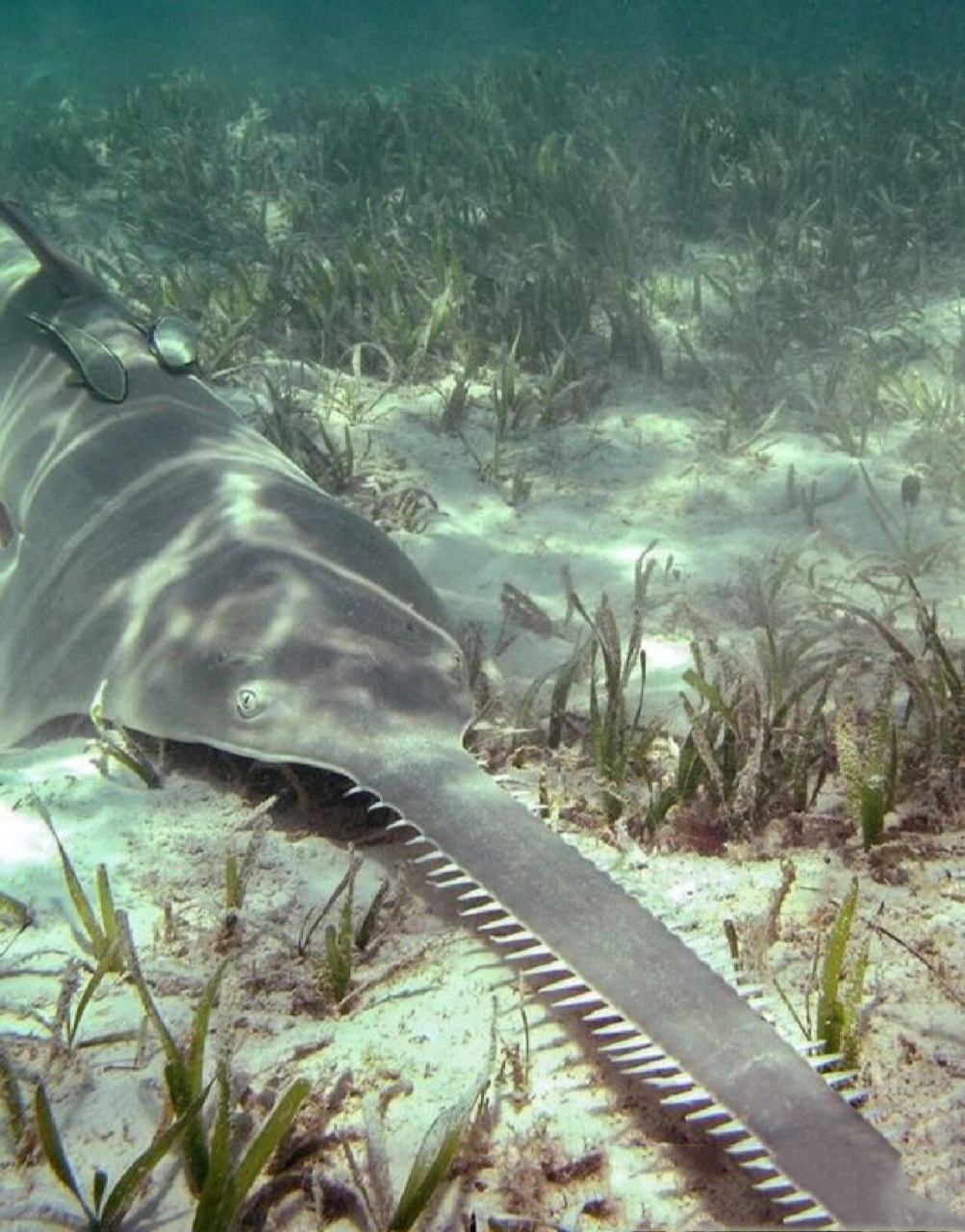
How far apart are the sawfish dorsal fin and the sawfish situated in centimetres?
1

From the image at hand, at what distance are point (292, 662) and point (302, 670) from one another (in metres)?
0.05

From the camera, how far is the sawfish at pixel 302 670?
5.74 feet

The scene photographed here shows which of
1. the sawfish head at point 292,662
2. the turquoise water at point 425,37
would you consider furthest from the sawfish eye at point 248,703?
the turquoise water at point 425,37

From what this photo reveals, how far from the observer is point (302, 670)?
2.85 m

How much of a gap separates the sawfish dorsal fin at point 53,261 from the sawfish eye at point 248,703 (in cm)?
295

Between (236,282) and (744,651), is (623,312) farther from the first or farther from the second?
(744,651)

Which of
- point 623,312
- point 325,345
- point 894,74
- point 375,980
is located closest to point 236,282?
point 325,345

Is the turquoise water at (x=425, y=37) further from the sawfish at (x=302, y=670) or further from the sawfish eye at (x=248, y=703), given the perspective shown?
the sawfish eye at (x=248, y=703)

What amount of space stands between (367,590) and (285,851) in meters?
0.83

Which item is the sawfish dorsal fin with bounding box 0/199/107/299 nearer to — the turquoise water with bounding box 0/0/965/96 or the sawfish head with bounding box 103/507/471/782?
the sawfish head with bounding box 103/507/471/782

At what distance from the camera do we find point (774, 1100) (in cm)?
170

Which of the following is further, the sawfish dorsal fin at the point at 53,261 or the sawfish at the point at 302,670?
the sawfish dorsal fin at the point at 53,261

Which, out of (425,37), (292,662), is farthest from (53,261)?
(425,37)

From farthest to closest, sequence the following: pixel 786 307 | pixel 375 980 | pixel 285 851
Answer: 1. pixel 786 307
2. pixel 285 851
3. pixel 375 980
